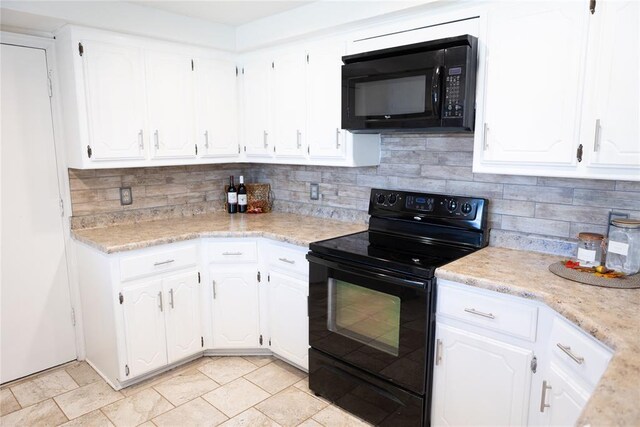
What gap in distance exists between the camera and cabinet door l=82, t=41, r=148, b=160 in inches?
98.3

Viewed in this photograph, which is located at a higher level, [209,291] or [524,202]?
[524,202]

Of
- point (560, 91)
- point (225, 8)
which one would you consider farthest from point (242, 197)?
point (560, 91)

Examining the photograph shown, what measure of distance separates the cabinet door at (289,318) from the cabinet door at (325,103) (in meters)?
0.83

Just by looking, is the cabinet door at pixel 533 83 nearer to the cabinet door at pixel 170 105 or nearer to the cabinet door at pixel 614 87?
the cabinet door at pixel 614 87

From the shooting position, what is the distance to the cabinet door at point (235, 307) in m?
2.80

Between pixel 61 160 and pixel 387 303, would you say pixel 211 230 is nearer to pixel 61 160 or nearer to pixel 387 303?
pixel 61 160

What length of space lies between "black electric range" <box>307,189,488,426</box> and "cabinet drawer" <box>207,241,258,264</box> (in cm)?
55

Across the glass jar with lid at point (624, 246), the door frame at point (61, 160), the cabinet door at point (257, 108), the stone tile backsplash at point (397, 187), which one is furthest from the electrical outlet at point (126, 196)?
the glass jar with lid at point (624, 246)

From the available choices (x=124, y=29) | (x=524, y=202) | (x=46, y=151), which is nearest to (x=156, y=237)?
(x=46, y=151)

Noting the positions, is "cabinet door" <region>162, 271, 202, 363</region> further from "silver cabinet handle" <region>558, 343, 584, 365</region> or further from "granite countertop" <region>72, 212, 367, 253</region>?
"silver cabinet handle" <region>558, 343, 584, 365</region>

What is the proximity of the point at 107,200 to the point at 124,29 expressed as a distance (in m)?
1.10

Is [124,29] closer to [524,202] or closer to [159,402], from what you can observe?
[159,402]

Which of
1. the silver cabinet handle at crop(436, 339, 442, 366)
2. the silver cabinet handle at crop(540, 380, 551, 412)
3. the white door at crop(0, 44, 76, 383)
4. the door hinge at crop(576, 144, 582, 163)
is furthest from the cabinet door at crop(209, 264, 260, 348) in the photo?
the door hinge at crop(576, 144, 582, 163)

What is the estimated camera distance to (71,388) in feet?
8.46
